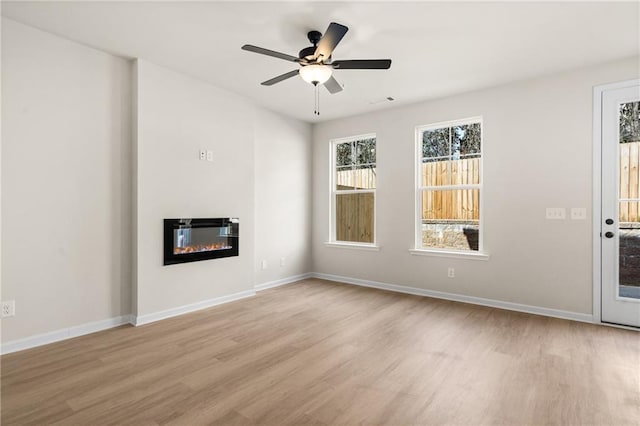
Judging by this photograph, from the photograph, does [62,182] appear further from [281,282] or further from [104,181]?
[281,282]

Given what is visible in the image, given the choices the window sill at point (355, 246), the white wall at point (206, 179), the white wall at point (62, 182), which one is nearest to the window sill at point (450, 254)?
the window sill at point (355, 246)

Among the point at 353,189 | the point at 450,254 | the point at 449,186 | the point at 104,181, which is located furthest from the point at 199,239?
the point at 449,186

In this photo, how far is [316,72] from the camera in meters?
2.75

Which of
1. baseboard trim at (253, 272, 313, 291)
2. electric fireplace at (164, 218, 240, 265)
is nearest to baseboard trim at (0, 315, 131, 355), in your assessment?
electric fireplace at (164, 218, 240, 265)

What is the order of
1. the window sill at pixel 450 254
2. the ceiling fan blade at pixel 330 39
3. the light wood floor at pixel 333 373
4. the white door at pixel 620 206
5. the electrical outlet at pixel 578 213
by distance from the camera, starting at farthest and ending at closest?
1. the window sill at pixel 450 254
2. the electrical outlet at pixel 578 213
3. the white door at pixel 620 206
4. the ceiling fan blade at pixel 330 39
5. the light wood floor at pixel 333 373

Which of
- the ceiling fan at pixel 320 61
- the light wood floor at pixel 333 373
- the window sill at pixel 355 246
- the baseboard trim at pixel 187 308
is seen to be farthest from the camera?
the window sill at pixel 355 246

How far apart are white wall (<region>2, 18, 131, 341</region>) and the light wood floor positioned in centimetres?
41

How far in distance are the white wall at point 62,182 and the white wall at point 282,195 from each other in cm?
188

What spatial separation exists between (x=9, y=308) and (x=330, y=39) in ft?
11.1

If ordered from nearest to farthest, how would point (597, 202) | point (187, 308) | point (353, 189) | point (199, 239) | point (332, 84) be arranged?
point (332, 84) < point (597, 202) < point (187, 308) < point (199, 239) < point (353, 189)

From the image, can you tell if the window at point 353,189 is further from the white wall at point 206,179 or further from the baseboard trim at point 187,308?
the baseboard trim at point 187,308

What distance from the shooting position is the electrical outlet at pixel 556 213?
11.9 ft

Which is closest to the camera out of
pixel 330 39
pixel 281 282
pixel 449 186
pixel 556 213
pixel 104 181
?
pixel 330 39

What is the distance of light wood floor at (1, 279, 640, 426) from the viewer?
1.92 metres
